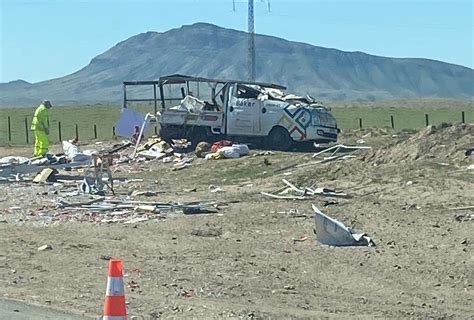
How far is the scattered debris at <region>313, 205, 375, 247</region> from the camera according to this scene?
15.3m

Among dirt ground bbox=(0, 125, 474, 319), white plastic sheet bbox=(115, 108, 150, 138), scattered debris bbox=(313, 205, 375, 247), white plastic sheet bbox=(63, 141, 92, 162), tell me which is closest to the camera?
dirt ground bbox=(0, 125, 474, 319)

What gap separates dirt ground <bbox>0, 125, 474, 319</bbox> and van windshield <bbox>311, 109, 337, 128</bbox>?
6670mm

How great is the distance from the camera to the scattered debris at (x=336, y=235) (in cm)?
1527

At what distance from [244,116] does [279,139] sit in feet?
4.59

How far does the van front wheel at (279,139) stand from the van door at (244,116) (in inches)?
21.3

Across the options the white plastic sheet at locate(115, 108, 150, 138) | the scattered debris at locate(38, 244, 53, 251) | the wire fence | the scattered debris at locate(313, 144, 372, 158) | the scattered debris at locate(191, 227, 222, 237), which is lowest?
the wire fence

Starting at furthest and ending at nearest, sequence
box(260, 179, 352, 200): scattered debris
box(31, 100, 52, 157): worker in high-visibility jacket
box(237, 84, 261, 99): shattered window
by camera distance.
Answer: box(237, 84, 261, 99): shattered window < box(31, 100, 52, 157): worker in high-visibility jacket < box(260, 179, 352, 200): scattered debris

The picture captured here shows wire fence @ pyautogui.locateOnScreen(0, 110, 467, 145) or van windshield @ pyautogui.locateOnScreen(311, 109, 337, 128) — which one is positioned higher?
van windshield @ pyautogui.locateOnScreen(311, 109, 337, 128)

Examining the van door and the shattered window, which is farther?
the shattered window

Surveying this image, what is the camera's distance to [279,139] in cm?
3197

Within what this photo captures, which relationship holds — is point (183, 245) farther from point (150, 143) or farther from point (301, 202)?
point (150, 143)

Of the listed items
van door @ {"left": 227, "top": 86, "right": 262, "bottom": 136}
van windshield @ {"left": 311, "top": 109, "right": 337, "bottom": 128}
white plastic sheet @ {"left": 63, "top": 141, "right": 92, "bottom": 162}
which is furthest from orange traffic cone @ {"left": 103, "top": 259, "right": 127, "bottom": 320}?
van door @ {"left": 227, "top": 86, "right": 262, "bottom": 136}

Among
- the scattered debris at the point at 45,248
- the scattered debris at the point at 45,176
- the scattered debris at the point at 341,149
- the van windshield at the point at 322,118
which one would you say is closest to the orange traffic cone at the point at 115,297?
the scattered debris at the point at 45,248

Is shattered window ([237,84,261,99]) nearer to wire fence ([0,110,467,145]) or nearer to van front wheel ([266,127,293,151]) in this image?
van front wheel ([266,127,293,151])
